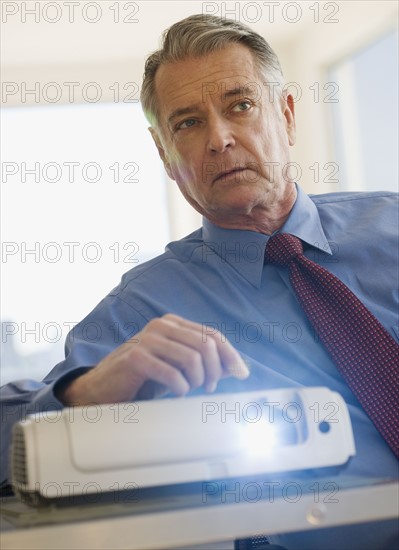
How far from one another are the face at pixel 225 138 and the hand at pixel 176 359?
25.8 inches

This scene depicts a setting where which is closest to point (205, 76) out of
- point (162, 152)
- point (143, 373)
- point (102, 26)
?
point (162, 152)

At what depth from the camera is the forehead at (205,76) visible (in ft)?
4.77

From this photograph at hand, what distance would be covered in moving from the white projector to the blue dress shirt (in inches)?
16.8

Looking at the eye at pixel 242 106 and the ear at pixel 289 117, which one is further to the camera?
the ear at pixel 289 117

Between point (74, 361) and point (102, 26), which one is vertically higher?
point (102, 26)

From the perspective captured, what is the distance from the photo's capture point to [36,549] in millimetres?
591

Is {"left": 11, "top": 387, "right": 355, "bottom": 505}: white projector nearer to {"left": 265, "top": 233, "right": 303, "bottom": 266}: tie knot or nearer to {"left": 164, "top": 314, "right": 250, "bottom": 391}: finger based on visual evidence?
{"left": 164, "top": 314, "right": 250, "bottom": 391}: finger

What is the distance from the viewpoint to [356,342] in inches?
45.4

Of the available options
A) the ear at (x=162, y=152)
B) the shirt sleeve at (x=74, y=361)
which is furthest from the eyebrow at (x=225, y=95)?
the shirt sleeve at (x=74, y=361)

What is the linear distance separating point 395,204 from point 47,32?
3743 mm

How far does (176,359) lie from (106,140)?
180 inches

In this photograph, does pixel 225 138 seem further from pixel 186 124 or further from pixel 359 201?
pixel 359 201

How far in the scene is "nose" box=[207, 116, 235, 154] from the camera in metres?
1.41

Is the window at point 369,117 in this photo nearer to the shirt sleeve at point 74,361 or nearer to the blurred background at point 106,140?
the blurred background at point 106,140
